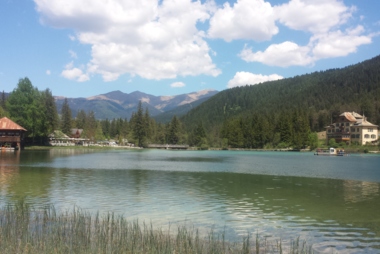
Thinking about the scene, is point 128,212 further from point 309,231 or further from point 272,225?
point 309,231

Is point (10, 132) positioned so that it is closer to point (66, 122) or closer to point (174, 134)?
point (66, 122)

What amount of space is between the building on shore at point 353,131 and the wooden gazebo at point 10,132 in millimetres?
120859

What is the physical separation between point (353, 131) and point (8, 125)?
424 feet

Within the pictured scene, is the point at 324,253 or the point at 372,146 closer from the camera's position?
the point at 324,253

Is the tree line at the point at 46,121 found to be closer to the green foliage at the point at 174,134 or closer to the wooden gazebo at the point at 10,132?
the green foliage at the point at 174,134

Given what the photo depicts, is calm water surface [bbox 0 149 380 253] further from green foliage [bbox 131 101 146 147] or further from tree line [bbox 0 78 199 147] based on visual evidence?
green foliage [bbox 131 101 146 147]

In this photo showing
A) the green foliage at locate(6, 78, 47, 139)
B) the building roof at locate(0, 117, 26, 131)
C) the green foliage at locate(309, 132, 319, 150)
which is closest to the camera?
the building roof at locate(0, 117, 26, 131)

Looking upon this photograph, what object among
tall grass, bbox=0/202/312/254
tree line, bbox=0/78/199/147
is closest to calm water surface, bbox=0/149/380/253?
tall grass, bbox=0/202/312/254

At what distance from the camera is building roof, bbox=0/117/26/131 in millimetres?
96188

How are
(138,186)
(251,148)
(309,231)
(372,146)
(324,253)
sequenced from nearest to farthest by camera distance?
(324,253)
(309,231)
(138,186)
(372,146)
(251,148)

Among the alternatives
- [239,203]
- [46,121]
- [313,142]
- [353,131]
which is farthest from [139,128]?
[239,203]

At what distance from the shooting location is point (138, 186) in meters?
30.8

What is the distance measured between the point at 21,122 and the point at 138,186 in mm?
86973

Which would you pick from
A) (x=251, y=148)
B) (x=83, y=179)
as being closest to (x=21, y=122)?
(x=83, y=179)
